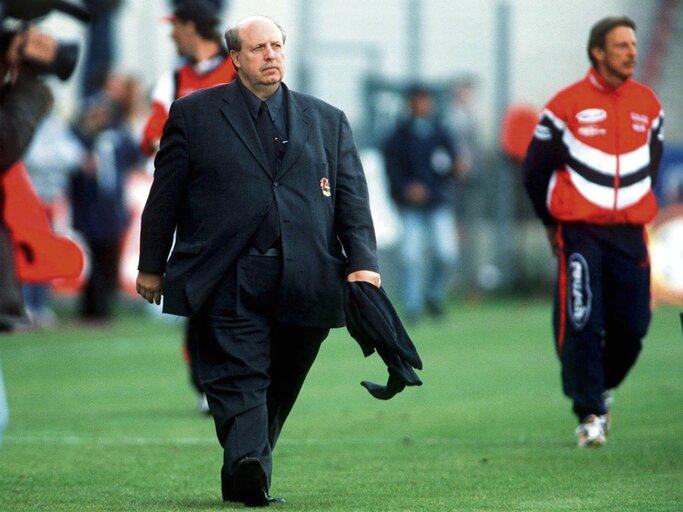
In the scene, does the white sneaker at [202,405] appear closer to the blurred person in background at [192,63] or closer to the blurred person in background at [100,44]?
the blurred person in background at [192,63]

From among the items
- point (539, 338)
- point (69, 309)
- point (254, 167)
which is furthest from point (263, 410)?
point (69, 309)

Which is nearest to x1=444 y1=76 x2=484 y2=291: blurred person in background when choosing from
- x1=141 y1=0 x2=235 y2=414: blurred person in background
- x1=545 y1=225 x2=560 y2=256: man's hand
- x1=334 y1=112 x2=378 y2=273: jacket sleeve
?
x1=141 y1=0 x2=235 y2=414: blurred person in background

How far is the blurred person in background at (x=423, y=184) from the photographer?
19.0m

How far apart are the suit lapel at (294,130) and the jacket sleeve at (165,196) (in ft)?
1.32

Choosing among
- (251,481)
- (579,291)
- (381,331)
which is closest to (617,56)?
(579,291)

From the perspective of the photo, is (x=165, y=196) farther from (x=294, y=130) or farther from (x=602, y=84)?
(x=602, y=84)

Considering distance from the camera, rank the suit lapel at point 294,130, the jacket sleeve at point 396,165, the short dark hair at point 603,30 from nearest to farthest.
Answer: the suit lapel at point 294,130
the short dark hair at point 603,30
the jacket sleeve at point 396,165

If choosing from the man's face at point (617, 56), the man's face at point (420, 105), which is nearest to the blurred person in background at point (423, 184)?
the man's face at point (420, 105)

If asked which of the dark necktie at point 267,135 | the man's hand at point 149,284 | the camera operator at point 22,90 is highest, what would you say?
the camera operator at point 22,90

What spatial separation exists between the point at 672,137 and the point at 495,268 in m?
2.70

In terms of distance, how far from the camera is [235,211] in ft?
23.4

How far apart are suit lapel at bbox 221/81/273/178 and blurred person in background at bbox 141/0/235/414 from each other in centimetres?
312

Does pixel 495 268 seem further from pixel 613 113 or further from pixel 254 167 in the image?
pixel 254 167

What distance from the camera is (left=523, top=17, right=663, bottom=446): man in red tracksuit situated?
9172 millimetres
